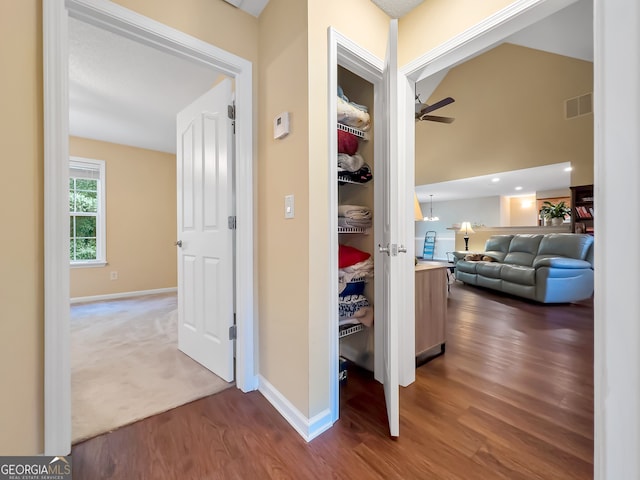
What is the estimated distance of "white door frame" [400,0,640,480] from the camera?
300mm

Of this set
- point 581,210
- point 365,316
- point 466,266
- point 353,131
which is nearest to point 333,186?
point 353,131

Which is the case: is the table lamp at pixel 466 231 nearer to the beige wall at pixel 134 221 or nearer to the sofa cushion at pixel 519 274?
the sofa cushion at pixel 519 274

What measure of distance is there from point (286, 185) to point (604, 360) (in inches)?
53.4

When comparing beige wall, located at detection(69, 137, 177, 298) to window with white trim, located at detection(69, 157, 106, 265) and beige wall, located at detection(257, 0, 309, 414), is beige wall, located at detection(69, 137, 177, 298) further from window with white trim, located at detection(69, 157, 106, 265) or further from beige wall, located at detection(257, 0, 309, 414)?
beige wall, located at detection(257, 0, 309, 414)

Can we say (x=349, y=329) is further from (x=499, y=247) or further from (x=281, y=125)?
(x=499, y=247)

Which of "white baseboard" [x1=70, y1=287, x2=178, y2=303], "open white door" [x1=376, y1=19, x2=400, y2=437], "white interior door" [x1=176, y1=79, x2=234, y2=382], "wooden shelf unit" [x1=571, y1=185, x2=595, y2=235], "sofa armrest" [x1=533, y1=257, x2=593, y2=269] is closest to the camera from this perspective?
"open white door" [x1=376, y1=19, x2=400, y2=437]

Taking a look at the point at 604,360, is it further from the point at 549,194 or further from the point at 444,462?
the point at 549,194

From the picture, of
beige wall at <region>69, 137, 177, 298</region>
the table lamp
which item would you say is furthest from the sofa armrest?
beige wall at <region>69, 137, 177, 298</region>

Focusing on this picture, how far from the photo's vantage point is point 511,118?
564 cm

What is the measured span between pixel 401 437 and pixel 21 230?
1.88 meters

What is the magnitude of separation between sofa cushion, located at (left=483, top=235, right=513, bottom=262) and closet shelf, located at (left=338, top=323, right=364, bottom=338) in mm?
4383

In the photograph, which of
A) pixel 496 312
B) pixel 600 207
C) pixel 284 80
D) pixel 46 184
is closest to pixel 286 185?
pixel 284 80

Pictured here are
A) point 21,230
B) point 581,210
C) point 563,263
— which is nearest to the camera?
point 21,230

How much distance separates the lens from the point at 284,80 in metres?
1.50
